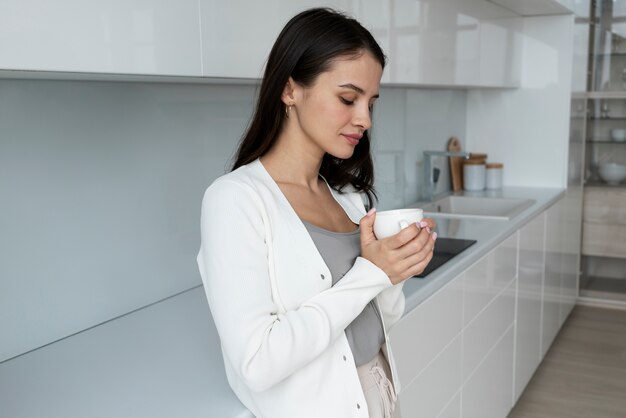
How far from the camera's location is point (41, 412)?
1268 mm

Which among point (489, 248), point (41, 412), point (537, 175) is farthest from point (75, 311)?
point (537, 175)

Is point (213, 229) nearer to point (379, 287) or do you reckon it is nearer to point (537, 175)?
point (379, 287)

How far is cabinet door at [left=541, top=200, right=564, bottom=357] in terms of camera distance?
3.68 m

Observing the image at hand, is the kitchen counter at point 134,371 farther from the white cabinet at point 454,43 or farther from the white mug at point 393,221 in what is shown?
the white cabinet at point 454,43

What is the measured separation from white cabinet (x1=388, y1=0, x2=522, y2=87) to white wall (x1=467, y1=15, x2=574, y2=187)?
0.12 meters

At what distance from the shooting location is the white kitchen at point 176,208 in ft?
4.18

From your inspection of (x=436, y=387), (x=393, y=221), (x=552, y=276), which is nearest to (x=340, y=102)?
(x=393, y=221)

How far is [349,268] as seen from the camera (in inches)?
49.7

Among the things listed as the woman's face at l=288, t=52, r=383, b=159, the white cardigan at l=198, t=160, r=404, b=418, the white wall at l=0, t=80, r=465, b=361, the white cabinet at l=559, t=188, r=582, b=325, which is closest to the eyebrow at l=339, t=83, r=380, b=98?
the woman's face at l=288, t=52, r=383, b=159

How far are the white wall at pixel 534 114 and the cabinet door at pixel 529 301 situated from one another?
654mm

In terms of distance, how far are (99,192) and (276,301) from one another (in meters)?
0.75

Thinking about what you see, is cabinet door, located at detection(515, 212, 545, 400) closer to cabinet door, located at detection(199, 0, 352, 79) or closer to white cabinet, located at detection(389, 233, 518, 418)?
white cabinet, located at detection(389, 233, 518, 418)

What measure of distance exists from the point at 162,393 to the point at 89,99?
2.38 feet

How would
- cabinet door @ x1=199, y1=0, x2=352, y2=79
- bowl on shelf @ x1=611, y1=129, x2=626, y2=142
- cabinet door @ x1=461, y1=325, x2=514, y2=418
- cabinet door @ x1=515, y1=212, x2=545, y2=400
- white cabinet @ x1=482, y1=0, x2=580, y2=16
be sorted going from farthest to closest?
bowl on shelf @ x1=611, y1=129, x2=626, y2=142 < white cabinet @ x1=482, y1=0, x2=580, y2=16 < cabinet door @ x1=515, y1=212, x2=545, y2=400 < cabinet door @ x1=461, y1=325, x2=514, y2=418 < cabinet door @ x1=199, y1=0, x2=352, y2=79
